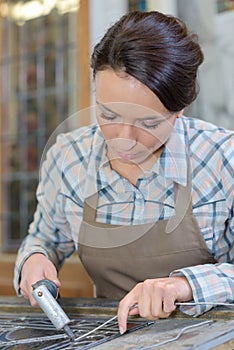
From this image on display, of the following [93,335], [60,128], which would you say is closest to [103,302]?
[93,335]

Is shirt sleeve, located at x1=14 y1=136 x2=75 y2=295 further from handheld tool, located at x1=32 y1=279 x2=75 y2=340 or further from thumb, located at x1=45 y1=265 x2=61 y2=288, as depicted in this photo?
handheld tool, located at x1=32 y1=279 x2=75 y2=340

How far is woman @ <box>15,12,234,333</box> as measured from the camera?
1062 millimetres

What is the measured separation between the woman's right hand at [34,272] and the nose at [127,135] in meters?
0.30

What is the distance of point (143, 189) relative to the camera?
1.19 m

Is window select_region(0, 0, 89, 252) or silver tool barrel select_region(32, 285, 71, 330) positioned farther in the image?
window select_region(0, 0, 89, 252)

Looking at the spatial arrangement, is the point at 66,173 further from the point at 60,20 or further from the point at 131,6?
the point at 60,20

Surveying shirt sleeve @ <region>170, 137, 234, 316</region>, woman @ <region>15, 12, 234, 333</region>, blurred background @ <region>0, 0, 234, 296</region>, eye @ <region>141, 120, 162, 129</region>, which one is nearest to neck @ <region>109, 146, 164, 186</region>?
woman @ <region>15, 12, 234, 333</region>

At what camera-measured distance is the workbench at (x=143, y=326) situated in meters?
0.83

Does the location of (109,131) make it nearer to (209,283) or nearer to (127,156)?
(127,156)

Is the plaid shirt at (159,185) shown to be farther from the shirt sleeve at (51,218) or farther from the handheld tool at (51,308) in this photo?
the handheld tool at (51,308)

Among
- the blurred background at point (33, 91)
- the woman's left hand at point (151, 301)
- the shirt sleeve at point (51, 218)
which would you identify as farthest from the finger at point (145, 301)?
the blurred background at point (33, 91)

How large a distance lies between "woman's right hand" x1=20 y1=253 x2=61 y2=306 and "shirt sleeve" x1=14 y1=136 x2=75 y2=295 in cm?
6

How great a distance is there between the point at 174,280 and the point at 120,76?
0.36m

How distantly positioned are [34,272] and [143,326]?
1.09 feet
